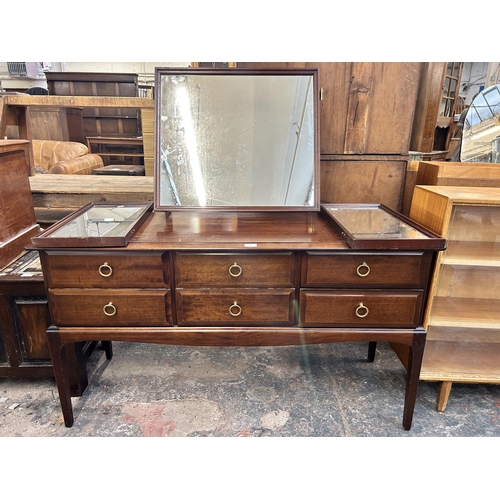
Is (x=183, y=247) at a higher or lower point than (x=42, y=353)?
higher

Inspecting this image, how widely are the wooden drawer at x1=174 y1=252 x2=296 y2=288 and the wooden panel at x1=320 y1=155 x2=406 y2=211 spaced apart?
99 cm

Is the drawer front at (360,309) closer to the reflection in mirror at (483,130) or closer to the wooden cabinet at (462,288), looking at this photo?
the wooden cabinet at (462,288)

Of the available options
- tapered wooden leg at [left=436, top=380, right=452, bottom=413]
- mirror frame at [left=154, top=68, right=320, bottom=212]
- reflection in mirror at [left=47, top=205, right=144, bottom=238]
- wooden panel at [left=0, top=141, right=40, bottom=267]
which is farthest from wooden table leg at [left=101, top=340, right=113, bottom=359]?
tapered wooden leg at [left=436, top=380, right=452, bottom=413]

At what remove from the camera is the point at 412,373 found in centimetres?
172

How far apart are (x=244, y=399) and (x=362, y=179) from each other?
1.53 m

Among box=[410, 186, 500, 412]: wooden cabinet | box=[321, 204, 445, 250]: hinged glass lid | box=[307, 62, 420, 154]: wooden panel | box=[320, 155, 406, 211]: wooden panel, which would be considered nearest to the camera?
box=[321, 204, 445, 250]: hinged glass lid

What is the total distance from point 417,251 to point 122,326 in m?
1.33

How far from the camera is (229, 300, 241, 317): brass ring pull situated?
160cm

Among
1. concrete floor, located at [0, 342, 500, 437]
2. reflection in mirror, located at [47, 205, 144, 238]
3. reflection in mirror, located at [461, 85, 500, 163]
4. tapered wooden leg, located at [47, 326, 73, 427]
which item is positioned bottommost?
concrete floor, located at [0, 342, 500, 437]

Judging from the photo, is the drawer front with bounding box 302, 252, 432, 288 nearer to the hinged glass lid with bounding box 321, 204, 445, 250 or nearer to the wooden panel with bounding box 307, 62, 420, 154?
the hinged glass lid with bounding box 321, 204, 445, 250

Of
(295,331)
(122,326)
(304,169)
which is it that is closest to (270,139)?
(304,169)

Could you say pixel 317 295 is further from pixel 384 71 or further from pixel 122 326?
pixel 384 71

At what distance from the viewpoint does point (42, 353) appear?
79.1 inches

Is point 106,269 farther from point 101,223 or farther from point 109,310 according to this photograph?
point 101,223
